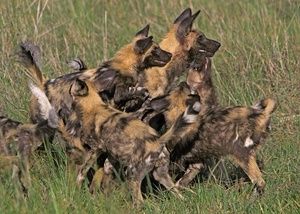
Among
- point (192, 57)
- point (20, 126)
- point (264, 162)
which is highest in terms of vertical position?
point (20, 126)

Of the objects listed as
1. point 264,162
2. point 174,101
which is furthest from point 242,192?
point 174,101

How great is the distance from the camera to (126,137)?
5777 mm

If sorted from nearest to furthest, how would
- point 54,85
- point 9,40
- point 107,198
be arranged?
point 107,198
point 54,85
point 9,40

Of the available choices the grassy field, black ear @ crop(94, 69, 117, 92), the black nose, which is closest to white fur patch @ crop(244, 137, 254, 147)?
the grassy field

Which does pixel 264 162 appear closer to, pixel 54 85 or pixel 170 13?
pixel 54 85

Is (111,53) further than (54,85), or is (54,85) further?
(111,53)

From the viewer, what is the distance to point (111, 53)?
8617 mm

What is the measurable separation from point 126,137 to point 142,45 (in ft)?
4.55

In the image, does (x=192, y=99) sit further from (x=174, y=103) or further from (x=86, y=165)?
(x=86, y=165)

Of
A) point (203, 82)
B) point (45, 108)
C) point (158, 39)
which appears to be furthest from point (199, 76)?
point (158, 39)

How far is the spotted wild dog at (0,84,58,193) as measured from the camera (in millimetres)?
5605

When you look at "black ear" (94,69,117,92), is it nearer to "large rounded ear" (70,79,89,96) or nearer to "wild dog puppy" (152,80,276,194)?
"large rounded ear" (70,79,89,96)

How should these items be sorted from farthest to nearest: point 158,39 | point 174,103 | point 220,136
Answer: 1. point 158,39
2. point 174,103
3. point 220,136

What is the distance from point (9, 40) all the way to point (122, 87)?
1949mm
